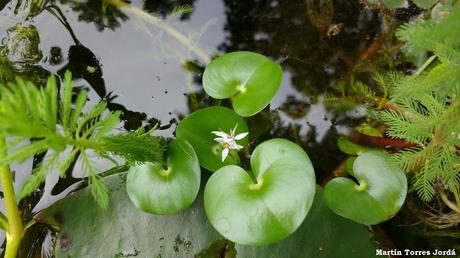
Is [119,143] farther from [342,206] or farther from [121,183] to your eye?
[342,206]

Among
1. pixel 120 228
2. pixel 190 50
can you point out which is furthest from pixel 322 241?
pixel 190 50

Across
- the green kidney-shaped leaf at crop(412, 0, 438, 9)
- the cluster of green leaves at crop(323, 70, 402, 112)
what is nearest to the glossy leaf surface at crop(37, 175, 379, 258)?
the cluster of green leaves at crop(323, 70, 402, 112)

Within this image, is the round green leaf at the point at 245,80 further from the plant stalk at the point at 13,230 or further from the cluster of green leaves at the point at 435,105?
the plant stalk at the point at 13,230

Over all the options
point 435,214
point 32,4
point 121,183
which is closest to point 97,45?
point 32,4

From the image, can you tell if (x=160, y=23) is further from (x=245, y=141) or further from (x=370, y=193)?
(x=370, y=193)

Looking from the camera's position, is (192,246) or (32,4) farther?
(32,4)

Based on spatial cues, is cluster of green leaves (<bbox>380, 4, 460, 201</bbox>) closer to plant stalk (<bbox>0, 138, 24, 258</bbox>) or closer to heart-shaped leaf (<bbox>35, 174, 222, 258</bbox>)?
heart-shaped leaf (<bbox>35, 174, 222, 258</bbox>)

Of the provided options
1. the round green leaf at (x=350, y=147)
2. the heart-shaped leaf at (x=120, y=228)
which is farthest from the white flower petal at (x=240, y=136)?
the round green leaf at (x=350, y=147)
